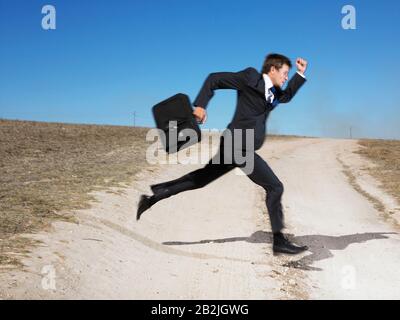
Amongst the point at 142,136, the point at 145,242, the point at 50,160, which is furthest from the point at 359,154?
the point at 145,242

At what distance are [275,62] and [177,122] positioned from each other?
135cm

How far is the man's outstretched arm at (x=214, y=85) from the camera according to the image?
5648 mm

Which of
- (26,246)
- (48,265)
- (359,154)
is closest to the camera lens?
(48,265)

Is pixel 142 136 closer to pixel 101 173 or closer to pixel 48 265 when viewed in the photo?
pixel 101 173

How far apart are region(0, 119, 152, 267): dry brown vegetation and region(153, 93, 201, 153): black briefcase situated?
75.7 inches

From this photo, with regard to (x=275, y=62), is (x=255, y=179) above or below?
below

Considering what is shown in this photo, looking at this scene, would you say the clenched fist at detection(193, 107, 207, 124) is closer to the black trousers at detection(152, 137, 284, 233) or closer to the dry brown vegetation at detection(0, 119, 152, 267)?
the black trousers at detection(152, 137, 284, 233)

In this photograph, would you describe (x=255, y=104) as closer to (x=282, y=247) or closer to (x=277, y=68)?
(x=277, y=68)

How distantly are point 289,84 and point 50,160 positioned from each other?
12.2m

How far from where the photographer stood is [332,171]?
682 inches

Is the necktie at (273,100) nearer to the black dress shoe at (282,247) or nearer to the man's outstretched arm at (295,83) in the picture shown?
the man's outstretched arm at (295,83)

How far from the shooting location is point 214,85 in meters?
5.88

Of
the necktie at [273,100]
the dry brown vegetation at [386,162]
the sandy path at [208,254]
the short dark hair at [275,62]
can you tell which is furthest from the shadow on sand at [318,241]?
the dry brown vegetation at [386,162]

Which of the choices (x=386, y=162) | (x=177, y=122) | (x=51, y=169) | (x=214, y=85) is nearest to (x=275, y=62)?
(x=214, y=85)
